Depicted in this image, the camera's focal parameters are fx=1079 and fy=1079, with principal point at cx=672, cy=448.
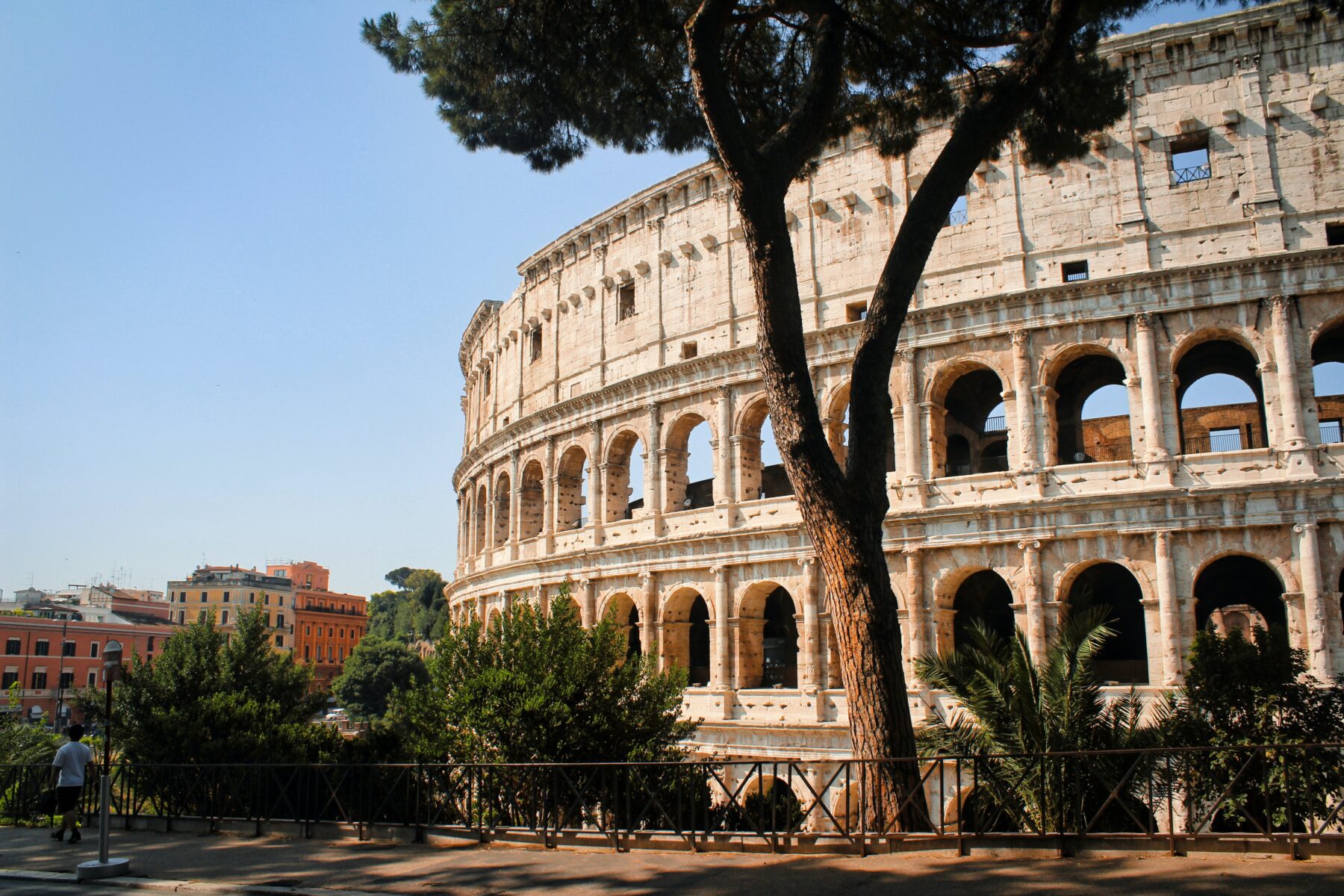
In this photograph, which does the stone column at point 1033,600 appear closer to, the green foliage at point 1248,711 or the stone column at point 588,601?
the green foliage at point 1248,711

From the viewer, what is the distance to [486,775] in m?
13.1

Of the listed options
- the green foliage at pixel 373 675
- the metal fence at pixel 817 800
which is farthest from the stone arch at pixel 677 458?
the green foliage at pixel 373 675

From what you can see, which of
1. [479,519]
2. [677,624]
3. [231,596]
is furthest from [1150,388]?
[231,596]

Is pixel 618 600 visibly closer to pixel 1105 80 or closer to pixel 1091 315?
pixel 1091 315

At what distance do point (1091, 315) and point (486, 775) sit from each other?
12185 millimetres

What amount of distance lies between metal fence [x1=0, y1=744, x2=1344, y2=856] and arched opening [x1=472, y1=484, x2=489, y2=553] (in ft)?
54.8

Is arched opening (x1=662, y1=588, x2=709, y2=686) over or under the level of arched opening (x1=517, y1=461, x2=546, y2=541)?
under

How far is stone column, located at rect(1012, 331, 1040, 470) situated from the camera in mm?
18062

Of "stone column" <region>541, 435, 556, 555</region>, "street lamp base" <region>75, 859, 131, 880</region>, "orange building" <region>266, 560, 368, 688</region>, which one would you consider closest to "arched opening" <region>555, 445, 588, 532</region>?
"stone column" <region>541, 435, 556, 555</region>

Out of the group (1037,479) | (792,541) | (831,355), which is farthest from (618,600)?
(1037,479)

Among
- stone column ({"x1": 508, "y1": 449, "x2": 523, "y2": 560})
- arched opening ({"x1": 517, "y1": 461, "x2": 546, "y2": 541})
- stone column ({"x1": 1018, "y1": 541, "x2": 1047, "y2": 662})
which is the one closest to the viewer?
stone column ({"x1": 1018, "y1": 541, "x2": 1047, "y2": 662})

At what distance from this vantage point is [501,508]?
29.3 metres

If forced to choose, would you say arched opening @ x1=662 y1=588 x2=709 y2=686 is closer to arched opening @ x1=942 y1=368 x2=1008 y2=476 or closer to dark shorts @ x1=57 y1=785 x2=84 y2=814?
arched opening @ x1=942 y1=368 x2=1008 y2=476

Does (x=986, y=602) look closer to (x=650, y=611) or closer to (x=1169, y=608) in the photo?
(x=1169, y=608)
